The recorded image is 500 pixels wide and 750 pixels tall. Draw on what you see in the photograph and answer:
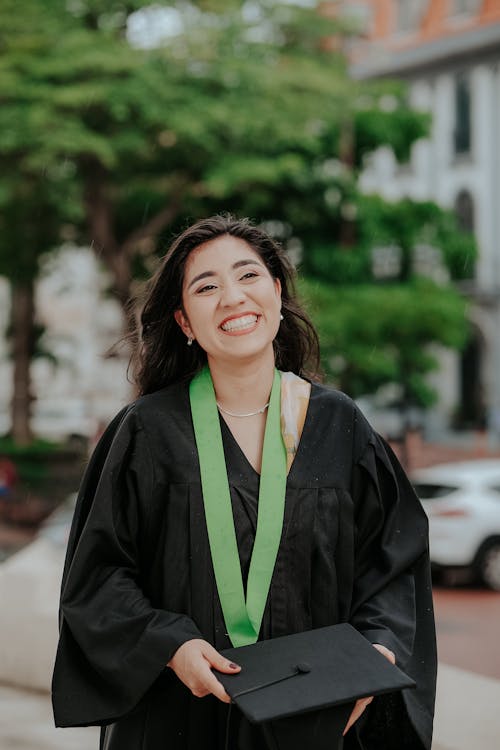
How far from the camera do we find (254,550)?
1.99 m

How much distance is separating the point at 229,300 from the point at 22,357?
1991 centimetres

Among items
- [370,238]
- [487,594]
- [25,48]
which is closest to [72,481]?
[370,238]

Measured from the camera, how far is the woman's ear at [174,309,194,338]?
2244 millimetres

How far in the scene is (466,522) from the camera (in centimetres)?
1096

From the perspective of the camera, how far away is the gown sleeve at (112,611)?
196 cm

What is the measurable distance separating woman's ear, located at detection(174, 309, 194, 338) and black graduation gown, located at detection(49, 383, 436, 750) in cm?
18

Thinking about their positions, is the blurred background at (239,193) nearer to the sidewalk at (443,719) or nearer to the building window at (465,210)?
the sidewalk at (443,719)

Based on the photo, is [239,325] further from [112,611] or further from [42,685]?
[42,685]

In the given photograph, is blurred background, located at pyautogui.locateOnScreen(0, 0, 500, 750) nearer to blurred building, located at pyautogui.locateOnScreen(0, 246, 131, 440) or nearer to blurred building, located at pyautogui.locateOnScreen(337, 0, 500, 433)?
blurred building, located at pyautogui.locateOnScreen(337, 0, 500, 433)

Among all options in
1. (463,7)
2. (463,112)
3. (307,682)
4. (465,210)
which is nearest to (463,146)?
(463,112)

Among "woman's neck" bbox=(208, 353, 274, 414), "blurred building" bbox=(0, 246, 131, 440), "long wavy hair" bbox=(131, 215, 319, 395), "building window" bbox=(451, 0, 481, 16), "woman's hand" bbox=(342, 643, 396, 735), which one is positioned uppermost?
"building window" bbox=(451, 0, 481, 16)

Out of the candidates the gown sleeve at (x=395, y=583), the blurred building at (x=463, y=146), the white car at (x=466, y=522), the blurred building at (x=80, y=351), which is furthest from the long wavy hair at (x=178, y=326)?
the blurred building at (x=80, y=351)

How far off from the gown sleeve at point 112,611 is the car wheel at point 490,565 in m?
9.50

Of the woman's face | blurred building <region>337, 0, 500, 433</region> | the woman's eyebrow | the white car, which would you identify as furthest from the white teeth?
blurred building <region>337, 0, 500, 433</region>
